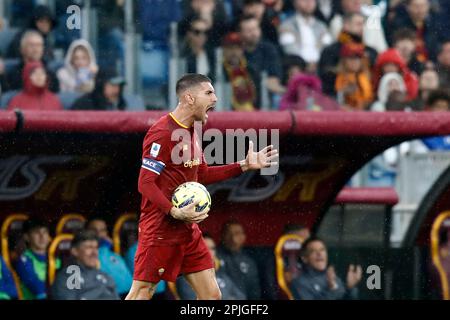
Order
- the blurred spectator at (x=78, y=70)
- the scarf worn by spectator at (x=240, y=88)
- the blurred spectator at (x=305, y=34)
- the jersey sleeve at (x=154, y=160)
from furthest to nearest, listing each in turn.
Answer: the blurred spectator at (x=305, y=34)
the scarf worn by spectator at (x=240, y=88)
the blurred spectator at (x=78, y=70)
the jersey sleeve at (x=154, y=160)

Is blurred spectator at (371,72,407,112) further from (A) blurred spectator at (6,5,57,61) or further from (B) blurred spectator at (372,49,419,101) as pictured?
(A) blurred spectator at (6,5,57,61)

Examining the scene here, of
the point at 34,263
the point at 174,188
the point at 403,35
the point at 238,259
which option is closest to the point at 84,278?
the point at 34,263

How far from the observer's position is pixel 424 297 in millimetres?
14031

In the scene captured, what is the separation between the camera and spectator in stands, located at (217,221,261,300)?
13398 mm

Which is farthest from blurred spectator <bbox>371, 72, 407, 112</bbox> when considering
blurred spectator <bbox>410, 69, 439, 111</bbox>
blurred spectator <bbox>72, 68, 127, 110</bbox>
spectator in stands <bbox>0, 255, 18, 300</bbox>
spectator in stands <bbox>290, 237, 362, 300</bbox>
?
spectator in stands <bbox>0, 255, 18, 300</bbox>

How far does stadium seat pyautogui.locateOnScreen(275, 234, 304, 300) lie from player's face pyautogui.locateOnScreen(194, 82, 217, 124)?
3735mm

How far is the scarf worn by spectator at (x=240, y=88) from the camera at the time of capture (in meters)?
14.7

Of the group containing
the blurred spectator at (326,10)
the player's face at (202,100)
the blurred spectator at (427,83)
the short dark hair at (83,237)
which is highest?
the blurred spectator at (326,10)

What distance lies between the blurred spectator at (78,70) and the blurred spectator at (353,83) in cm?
261

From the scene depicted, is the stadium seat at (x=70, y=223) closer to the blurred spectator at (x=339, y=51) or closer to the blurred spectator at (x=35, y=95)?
the blurred spectator at (x=35, y=95)

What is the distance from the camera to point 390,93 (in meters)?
15.5

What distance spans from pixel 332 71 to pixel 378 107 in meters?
0.61

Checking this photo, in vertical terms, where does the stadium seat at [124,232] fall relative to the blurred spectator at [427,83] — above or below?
below

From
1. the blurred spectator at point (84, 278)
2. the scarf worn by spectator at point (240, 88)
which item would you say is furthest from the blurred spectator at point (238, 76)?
the blurred spectator at point (84, 278)
